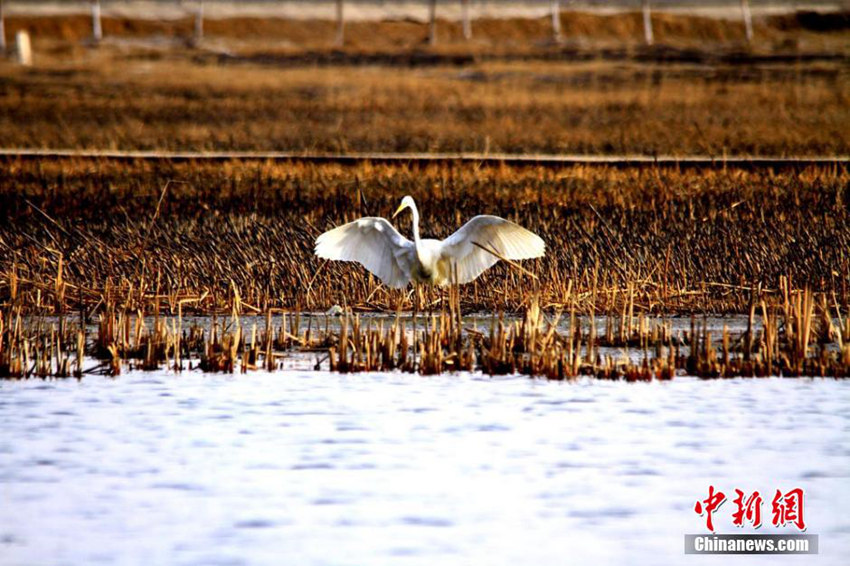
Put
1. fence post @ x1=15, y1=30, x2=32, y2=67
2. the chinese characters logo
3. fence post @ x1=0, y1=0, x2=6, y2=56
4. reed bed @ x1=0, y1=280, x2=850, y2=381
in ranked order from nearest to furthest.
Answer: the chinese characters logo → reed bed @ x1=0, y1=280, x2=850, y2=381 → fence post @ x1=15, y1=30, x2=32, y2=67 → fence post @ x1=0, y1=0, x2=6, y2=56

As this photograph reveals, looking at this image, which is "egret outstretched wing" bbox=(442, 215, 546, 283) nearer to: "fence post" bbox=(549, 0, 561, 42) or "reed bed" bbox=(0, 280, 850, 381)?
"reed bed" bbox=(0, 280, 850, 381)

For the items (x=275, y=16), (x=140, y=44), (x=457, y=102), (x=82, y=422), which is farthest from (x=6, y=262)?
(x=275, y=16)

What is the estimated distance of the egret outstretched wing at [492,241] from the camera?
1366cm

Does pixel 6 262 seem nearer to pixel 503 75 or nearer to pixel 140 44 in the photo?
pixel 503 75

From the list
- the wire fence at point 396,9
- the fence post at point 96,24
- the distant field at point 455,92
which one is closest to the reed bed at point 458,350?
the distant field at point 455,92

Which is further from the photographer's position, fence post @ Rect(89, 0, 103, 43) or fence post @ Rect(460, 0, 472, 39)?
fence post @ Rect(460, 0, 472, 39)

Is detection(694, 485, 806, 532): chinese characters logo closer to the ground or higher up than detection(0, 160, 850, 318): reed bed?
closer to the ground

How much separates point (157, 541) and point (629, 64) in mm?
35484

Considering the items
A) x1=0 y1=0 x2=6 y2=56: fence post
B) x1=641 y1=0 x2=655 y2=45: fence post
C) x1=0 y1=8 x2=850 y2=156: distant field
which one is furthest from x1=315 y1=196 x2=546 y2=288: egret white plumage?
x1=641 y1=0 x2=655 y2=45: fence post

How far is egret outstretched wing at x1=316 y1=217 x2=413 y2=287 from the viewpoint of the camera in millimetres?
14000

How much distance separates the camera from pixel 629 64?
42.5 m

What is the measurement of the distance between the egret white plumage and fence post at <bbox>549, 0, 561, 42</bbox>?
120 feet

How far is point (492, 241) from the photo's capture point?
13.9 m

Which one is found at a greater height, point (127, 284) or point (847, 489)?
point (127, 284)
